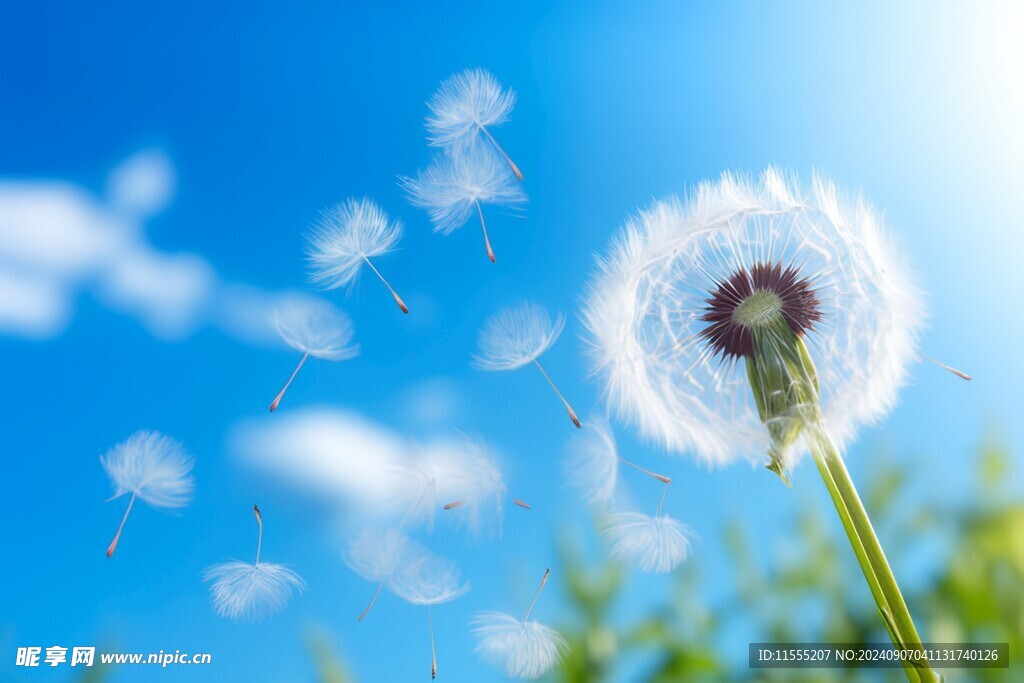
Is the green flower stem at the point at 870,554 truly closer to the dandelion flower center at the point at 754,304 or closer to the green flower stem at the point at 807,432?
the green flower stem at the point at 807,432

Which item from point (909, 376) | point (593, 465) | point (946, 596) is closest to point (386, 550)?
point (593, 465)

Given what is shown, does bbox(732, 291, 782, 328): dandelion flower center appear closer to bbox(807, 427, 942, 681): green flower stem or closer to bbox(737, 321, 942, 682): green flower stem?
→ bbox(737, 321, 942, 682): green flower stem

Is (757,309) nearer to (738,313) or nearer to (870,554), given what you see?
(738,313)

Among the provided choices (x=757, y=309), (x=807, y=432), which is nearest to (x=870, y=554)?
(x=807, y=432)

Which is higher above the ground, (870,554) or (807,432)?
(807,432)

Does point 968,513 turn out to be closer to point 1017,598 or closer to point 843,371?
point 1017,598

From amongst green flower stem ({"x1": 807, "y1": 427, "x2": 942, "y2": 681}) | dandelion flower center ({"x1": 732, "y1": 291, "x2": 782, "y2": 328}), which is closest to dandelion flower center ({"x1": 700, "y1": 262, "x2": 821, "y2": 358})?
dandelion flower center ({"x1": 732, "y1": 291, "x2": 782, "y2": 328})
